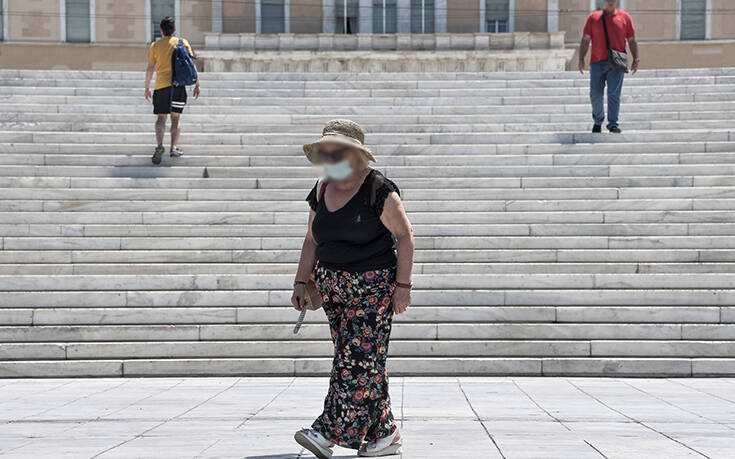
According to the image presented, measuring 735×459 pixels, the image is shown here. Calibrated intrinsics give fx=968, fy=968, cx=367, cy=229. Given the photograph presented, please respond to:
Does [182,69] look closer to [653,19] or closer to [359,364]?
[359,364]

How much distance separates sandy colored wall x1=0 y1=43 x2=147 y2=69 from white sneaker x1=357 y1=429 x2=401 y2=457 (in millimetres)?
27956

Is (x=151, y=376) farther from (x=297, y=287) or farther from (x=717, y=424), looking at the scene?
(x=717, y=424)

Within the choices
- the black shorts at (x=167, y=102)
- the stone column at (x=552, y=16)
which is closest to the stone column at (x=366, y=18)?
the stone column at (x=552, y=16)

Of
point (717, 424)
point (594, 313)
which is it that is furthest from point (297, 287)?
point (594, 313)

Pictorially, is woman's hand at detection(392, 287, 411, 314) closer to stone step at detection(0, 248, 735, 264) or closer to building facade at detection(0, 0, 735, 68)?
stone step at detection(0, 248, 735, 264)

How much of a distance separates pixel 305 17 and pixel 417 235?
74.6 feet

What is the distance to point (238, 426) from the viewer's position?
18.4 feet

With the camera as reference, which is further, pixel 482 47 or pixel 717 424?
pixel 482 47

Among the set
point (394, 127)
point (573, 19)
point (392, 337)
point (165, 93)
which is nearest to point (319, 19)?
point (573, 19)

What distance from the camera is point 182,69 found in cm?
1200

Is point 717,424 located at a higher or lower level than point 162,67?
lower

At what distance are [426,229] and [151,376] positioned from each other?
3336 mm

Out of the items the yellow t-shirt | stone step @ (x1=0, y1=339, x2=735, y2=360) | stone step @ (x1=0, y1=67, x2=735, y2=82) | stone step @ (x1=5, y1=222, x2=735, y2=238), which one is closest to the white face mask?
stone step @ (x1=0, y1=339, x2=735, y2=360)

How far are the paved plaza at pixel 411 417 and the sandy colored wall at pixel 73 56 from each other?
2499 cm
